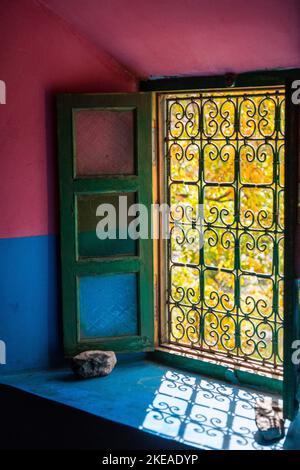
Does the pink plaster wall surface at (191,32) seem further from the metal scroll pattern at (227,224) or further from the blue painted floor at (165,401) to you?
the blue painted floor at (165,401)

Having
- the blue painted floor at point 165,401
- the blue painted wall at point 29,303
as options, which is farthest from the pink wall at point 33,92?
the blue painted floor at point 165,401

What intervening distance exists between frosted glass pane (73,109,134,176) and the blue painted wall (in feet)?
2.12

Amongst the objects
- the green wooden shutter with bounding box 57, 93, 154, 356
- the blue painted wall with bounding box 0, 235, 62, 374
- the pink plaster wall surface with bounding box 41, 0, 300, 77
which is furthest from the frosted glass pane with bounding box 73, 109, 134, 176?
the blue painted wall with bounding box 0, 235, 62, 374

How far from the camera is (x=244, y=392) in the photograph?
5480mm

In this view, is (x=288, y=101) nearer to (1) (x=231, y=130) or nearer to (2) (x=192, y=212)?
(1) (x=231, y=130)

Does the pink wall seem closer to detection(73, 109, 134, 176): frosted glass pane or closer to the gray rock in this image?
detection(73, 109, 134, 176): frosted glass pane

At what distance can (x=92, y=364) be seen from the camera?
5711mm

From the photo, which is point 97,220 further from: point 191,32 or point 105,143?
point 191,32

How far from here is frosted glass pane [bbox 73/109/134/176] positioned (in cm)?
578

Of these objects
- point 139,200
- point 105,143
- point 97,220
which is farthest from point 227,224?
point 105,143

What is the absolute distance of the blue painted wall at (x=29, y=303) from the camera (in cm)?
573

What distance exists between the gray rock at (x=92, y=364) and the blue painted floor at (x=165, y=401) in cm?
5
